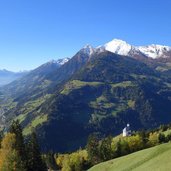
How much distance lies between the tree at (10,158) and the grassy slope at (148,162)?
16.8 metres

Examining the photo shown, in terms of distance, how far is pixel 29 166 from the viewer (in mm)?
90562

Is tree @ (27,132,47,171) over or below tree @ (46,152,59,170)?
over

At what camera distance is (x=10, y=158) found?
80.4m

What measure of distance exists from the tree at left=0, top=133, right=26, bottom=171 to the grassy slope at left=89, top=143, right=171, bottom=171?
16.8 meters

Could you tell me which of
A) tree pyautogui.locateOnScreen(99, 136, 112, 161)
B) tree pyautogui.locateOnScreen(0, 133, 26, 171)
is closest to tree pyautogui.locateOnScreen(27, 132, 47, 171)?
tree pyautogui.locateOnScreen(0, 133, 26, 171)

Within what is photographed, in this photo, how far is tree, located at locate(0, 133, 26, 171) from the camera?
8025cm

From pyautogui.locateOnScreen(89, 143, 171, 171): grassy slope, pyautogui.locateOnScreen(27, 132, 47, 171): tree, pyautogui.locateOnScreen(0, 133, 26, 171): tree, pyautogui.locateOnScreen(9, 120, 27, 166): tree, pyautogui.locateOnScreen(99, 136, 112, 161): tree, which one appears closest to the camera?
pyautogui.locateOnScreen(89, 143, 171, 171): grassy slope

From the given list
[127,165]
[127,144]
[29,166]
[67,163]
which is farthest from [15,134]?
[127,144]

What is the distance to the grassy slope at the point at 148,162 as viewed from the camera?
56906 millimetres

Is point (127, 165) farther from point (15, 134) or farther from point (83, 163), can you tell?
point (83, 163)

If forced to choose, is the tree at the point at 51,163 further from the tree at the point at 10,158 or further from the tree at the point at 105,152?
the tree at the point at 10,158

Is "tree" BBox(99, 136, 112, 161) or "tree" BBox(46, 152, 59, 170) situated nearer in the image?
"tree" BBox(99, 136, 112, 161)

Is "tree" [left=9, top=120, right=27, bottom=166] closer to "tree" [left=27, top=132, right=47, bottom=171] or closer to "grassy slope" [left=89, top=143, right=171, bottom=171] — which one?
"tree" [left=27, top=132, right=47, bottom=171]

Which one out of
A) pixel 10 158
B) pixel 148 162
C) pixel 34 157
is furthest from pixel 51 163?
pixel 148 162
